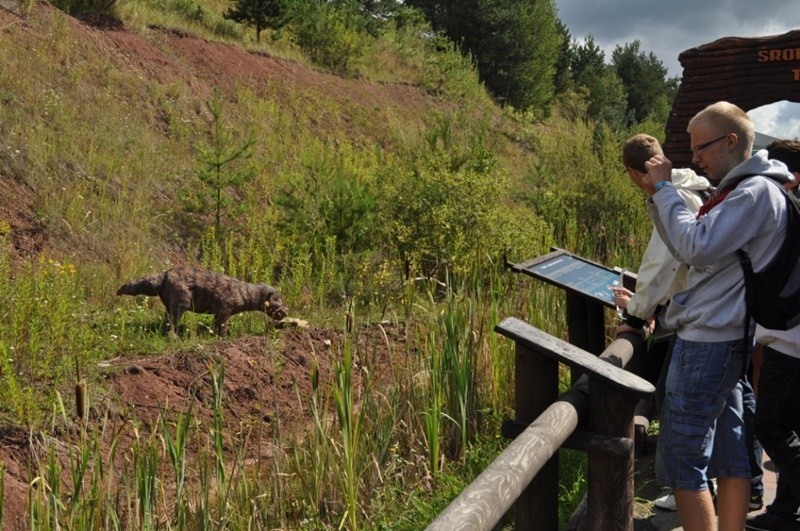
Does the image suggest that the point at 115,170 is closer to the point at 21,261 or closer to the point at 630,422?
the point at 21,261

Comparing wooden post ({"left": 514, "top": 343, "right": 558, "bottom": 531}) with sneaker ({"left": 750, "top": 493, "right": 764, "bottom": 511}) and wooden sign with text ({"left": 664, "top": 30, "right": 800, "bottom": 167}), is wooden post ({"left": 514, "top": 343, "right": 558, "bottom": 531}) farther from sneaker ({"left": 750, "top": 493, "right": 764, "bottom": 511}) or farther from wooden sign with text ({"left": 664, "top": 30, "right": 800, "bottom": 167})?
wooden sign with text ({"left": 664, "top": 30, "right": 800, "bottom": 167})

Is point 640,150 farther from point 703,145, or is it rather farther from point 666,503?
point 666,503

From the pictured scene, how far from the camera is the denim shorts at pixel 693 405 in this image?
3.18 metres

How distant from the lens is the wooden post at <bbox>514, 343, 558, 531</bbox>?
10.9 feet

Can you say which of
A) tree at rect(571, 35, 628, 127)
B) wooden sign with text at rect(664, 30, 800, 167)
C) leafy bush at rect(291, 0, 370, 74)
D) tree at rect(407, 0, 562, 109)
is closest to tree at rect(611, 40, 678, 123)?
tree at rect(571, 35, 628, 127)

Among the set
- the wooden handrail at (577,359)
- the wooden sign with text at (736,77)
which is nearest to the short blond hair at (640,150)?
the wooden handrail at (577,359)

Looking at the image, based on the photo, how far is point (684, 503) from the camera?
3260mm

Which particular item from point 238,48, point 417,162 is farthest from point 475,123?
point 417,162

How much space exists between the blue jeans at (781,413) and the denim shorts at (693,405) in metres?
0.43

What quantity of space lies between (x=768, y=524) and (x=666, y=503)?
42 cm

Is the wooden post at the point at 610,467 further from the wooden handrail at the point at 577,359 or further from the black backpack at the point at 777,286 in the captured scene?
the black backpack at the point at 777,286

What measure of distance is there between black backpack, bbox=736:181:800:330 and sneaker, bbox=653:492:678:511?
4.42ft

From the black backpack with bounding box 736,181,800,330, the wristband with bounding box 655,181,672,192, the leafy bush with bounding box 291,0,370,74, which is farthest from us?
the leafy bush with bounding box 291,0,370,74

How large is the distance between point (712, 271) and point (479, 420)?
→ 2.32 metres
